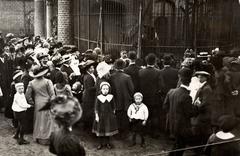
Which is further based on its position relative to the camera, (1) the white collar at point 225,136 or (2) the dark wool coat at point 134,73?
(2) the dark wool coat at point 134,73

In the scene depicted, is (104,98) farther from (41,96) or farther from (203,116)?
(203,116)

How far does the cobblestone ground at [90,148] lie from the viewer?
7758 millimetres

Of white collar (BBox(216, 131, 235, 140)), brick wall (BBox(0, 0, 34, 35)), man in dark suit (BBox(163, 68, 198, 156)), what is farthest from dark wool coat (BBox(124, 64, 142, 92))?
brick wall (BBox(0, 0, 34, 35))

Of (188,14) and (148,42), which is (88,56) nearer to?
(148,42)

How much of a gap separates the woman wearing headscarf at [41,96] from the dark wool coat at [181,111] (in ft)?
8.69

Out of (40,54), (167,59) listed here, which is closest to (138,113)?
(167,59)

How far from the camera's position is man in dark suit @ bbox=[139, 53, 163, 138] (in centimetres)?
833

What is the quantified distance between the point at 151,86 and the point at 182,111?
1.93 m

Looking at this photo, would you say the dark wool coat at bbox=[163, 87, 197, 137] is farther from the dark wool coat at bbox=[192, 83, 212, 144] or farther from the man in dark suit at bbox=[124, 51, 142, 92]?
the man in dark suit at bbox=[124, 51, 142, 92]

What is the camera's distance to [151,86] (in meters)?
8.41

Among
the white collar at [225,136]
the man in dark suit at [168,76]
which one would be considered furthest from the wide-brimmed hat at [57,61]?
the white collar at [225,136]

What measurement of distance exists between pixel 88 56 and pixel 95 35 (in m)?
5.30

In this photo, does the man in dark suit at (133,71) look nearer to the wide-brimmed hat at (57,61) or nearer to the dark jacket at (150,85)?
the dark jacket at (150,85)

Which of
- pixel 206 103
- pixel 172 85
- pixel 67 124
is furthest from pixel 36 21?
pixel 67 124
